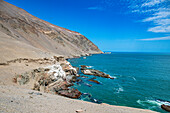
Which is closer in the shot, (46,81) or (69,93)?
(69,93)

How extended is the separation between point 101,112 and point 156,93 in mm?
20542

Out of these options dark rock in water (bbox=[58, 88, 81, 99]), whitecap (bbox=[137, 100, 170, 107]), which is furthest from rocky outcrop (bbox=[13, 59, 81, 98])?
whitecap (bbox=[137, 100, 170, 107])

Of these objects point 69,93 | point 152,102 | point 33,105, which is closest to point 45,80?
point 69,93

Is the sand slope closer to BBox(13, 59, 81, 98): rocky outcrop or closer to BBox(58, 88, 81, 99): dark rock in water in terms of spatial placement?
BBox(13, 59, 81, 98): rocky outcrop

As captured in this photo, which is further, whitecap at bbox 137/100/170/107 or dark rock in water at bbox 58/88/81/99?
dark rock in water at bbox 58/88/81/99

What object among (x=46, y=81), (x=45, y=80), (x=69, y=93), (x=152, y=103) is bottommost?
(x=152, y=103)

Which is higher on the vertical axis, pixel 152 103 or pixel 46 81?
pixel 46 81

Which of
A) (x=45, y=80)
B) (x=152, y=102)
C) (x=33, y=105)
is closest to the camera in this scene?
(x=33, y=105)

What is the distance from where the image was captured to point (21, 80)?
51.8 ft

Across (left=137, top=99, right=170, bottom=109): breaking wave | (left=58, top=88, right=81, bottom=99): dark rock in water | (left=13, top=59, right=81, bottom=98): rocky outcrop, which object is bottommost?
(left=137, top=99, right=170, bottom=109): breaking wave

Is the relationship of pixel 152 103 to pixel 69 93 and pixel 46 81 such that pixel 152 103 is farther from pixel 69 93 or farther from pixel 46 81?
pixel 46 81

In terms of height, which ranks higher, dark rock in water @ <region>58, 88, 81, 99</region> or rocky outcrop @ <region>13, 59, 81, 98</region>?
rocky outcrop @ <region>13, 59, 81, 98</region>

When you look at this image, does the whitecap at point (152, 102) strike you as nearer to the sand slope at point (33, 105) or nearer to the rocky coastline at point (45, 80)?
the sand slope at point (33, 105)

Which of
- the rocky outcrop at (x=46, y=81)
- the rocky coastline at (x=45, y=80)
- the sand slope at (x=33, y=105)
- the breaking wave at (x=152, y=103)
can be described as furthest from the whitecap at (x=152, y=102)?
the rocky outcrop at (x=46, y=81)
